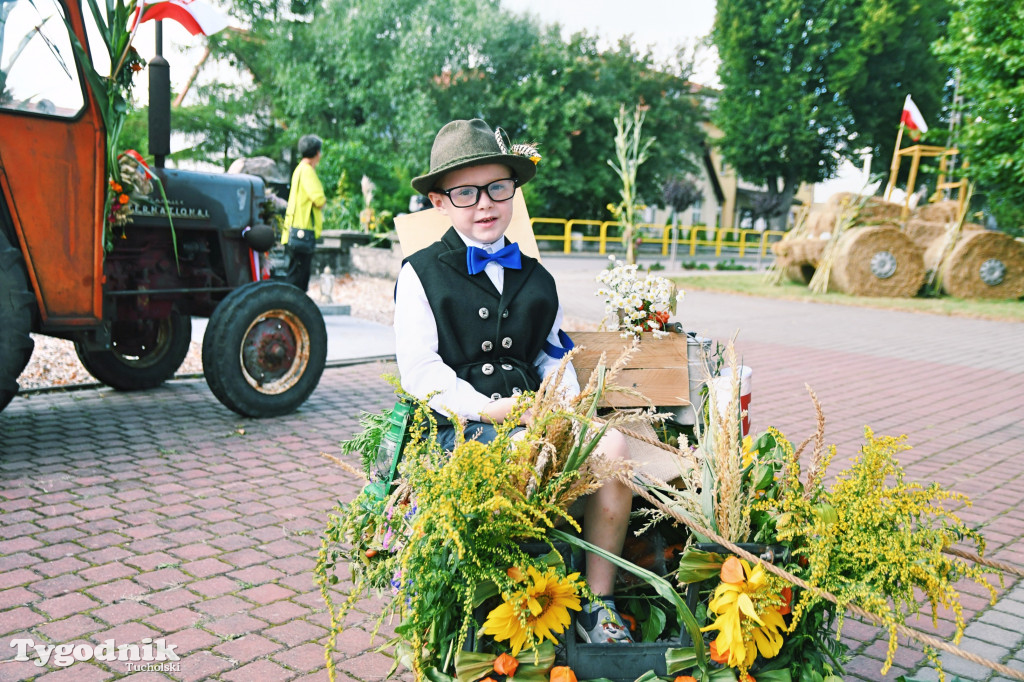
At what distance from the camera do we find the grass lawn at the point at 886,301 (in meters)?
13.2

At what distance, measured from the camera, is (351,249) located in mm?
14445

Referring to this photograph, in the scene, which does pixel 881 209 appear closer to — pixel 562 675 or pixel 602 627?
pixel 602 627

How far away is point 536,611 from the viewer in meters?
1.86

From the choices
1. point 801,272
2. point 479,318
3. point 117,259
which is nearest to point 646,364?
point 479,318

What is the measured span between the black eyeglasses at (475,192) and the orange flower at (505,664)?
4.66 feet

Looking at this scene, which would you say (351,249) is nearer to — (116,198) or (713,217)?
(116,198)

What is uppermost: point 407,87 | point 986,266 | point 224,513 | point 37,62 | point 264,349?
point 407,87

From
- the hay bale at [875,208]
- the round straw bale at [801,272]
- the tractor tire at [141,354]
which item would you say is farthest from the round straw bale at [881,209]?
the tractor tire at [141,354]

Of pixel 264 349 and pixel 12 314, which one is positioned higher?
pixel 12 314

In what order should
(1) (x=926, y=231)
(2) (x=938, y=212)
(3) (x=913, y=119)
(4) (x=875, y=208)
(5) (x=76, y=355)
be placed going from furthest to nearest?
(2) (x=938, y=212), (4) (x=875, y=208), (1) (x=926, y=231), (3) (x=913, y=119), (5) (x=76, y=355)

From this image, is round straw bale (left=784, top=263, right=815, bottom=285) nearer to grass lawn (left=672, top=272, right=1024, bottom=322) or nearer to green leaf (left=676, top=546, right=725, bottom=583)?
grass lawn (left=672, top=272, right=1024, bottom=322)

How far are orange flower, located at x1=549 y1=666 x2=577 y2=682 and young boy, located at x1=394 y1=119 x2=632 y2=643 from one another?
2.43ft

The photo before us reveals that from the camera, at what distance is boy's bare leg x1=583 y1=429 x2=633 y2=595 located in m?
2.18

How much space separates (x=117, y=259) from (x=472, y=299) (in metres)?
3.52
